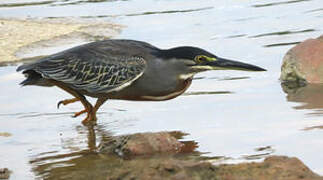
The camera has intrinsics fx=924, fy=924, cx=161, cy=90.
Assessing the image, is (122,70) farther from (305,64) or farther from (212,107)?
(305,64)

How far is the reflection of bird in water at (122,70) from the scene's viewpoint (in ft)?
27.1

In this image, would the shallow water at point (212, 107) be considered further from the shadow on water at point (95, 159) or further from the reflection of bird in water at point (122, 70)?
the reflection of bird in water at point (122, 70)

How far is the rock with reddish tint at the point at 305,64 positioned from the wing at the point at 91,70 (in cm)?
185

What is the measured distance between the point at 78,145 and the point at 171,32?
16.5ft

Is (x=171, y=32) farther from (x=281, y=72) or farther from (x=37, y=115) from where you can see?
(x=37, y=115)

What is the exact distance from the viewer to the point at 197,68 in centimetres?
823

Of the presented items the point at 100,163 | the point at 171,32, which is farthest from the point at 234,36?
the point at 100,163

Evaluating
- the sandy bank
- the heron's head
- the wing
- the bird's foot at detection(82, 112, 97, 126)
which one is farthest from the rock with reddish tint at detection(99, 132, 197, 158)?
the sandy bank

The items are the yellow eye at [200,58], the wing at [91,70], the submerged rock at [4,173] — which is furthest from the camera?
the wing at [91,70]

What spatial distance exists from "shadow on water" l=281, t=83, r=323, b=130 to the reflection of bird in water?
0.76m

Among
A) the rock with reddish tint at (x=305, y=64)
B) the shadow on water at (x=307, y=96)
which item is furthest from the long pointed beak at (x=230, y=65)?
the rock with reddish tint at (x=305, y=64)

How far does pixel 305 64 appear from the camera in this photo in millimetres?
9578

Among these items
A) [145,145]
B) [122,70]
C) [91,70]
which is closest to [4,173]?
[145,145]

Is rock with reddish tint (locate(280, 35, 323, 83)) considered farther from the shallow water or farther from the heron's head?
the heron's head
